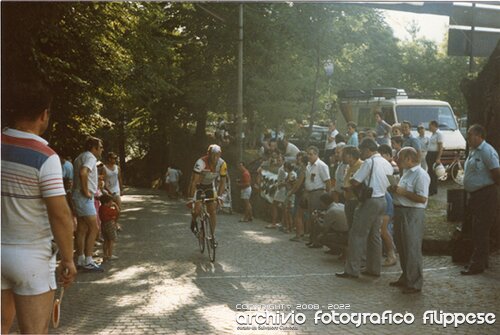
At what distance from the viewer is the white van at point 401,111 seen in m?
6.64

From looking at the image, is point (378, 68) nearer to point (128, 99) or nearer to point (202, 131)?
point (202, 131)

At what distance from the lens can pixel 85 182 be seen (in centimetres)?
691

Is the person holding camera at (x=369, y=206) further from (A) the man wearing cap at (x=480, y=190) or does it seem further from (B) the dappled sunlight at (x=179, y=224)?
(B) the dappled sunlight at (x=179, y=224)

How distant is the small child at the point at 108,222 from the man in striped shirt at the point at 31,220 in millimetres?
3248

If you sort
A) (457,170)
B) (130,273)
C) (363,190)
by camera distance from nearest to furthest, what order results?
(130,273) < (363,190) < (457,170)

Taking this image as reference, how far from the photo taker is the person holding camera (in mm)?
6934

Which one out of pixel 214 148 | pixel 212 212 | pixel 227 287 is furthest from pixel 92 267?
pixel 214 148

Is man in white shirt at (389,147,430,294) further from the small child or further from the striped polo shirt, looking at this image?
the striped polo shirt

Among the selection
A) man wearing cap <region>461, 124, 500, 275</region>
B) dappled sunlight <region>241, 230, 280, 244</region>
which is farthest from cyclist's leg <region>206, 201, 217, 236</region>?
man wearing cap <region>461, 124, 500, 275</region>

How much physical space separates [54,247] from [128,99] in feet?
12.5

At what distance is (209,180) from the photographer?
19.7ft

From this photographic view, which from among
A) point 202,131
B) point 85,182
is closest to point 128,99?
point 85,182

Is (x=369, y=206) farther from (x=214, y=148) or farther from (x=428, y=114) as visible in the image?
(x=214, y=148)

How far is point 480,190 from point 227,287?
2737mm
